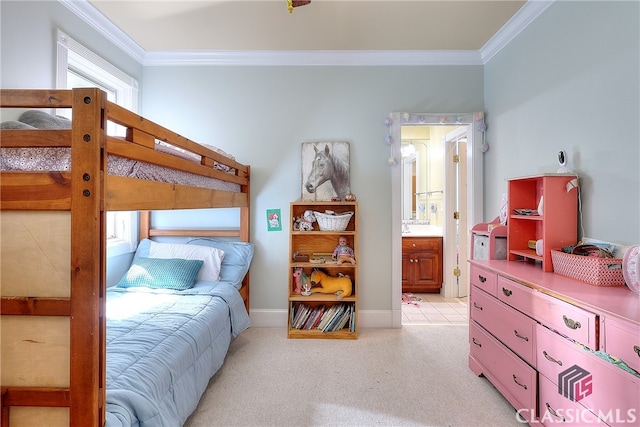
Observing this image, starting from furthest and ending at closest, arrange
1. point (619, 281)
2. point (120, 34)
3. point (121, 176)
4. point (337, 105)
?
point (337, 105), point (120, 34), point (619, 281), point (121, 176)

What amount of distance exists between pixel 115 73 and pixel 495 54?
3.37m

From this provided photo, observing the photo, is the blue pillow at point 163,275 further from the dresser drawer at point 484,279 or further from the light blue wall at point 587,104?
the light blue wall at point 587,104

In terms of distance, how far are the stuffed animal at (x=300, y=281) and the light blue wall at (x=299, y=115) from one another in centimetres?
20

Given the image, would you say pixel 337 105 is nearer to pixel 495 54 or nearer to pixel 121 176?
pixel 495 54

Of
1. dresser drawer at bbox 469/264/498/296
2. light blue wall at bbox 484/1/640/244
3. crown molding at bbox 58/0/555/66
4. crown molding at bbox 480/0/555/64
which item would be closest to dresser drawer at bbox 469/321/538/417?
dresser drawer at bbox 469/264/498/296

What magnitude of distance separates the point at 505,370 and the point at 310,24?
2.78 m

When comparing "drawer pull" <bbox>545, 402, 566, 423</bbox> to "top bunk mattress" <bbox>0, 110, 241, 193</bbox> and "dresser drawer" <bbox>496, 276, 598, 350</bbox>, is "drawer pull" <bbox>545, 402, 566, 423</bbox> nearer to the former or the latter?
"dresser drawer" <bbox>496, 276, 598, 350</bbox>

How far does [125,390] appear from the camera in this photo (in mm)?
1127

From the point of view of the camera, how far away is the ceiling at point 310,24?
7.20 feet

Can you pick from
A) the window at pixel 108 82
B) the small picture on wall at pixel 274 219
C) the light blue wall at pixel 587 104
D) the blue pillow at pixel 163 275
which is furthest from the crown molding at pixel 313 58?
the blue pillow at pixel 163 275

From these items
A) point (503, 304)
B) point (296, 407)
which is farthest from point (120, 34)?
point (503, 304)

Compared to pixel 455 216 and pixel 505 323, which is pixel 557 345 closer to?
pixel 505 323

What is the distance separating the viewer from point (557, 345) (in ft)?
4.48

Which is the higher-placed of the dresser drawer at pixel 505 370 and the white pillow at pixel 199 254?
the white pillow at pixel 199 254
